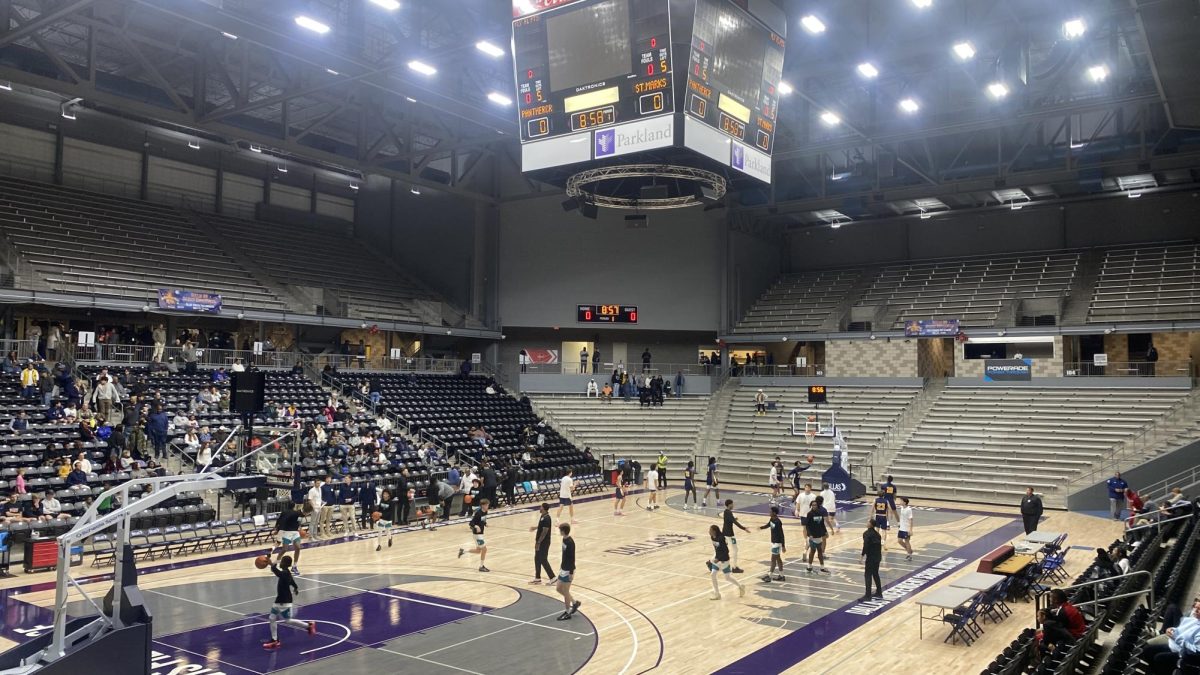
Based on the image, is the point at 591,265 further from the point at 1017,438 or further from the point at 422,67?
the point at 1017,438

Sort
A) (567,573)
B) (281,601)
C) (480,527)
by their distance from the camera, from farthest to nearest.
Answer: (480,527), (567,573), (281,601)

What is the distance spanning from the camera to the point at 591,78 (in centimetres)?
1953

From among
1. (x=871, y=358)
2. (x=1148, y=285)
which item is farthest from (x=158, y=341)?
(x=1148, y=285)

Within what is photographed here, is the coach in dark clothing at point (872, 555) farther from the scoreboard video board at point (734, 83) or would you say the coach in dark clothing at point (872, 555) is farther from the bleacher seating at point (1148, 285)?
the bleacher seating at point (1148, 285)

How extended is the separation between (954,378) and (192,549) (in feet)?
94.2

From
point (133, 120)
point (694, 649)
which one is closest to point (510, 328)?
point (133, 120)

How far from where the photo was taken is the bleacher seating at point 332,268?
36250mm

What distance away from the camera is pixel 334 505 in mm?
22969

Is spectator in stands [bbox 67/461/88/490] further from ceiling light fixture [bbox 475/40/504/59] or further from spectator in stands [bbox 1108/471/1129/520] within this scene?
spectator in stands [bbox 1108/471/1129/520]

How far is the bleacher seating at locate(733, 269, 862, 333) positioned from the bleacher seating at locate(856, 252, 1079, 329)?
1527 mm

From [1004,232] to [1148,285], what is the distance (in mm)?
7693

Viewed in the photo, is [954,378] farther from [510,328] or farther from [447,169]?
[447,169]

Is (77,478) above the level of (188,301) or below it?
below

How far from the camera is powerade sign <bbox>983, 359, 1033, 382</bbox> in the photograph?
33.8m
